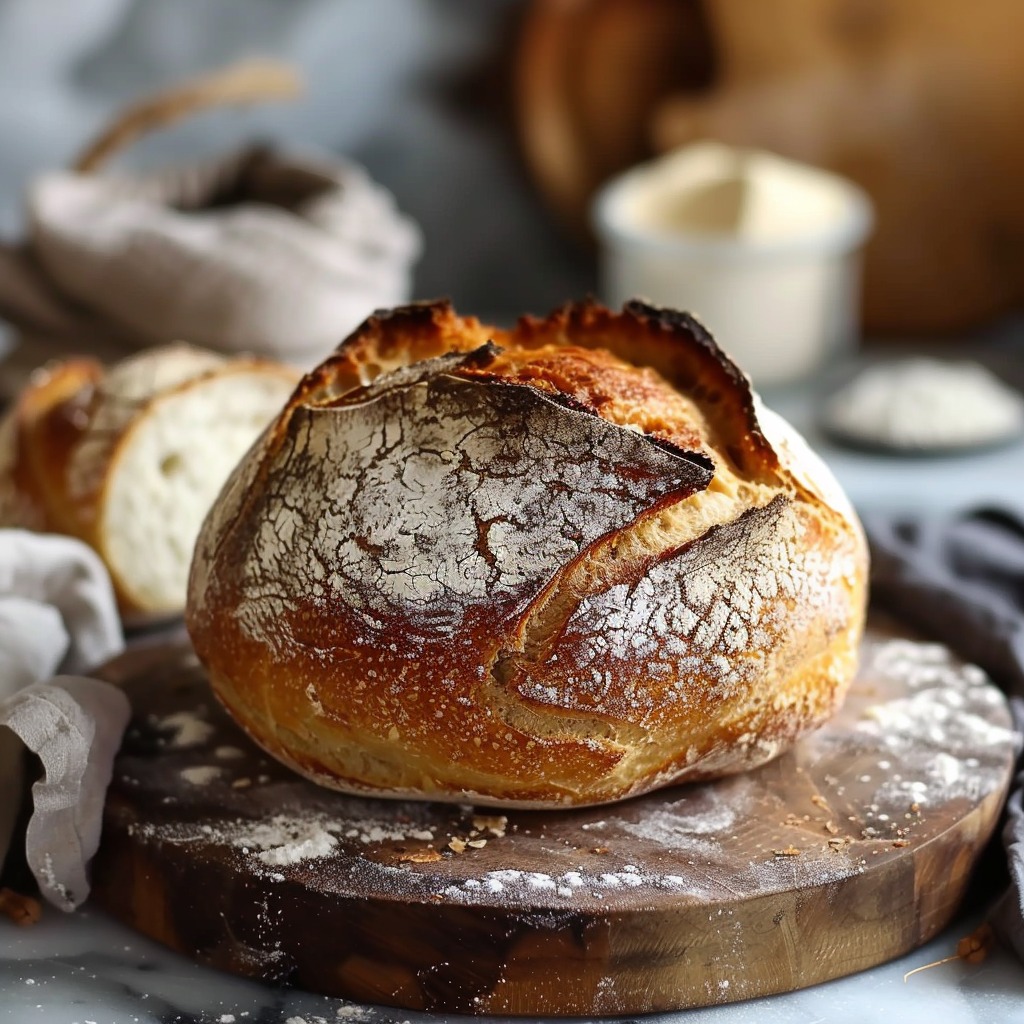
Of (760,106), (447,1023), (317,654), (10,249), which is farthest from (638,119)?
(447,1023)

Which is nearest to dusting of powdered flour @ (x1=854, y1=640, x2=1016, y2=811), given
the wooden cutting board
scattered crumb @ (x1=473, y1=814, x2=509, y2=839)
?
the wooden cutting board

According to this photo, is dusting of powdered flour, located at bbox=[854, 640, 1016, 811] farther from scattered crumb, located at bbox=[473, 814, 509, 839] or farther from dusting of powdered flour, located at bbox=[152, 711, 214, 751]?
dusting of powdered flour, located at bbox=[152, 711, 214, 751]

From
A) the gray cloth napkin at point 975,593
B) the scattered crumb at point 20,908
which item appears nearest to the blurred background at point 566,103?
the gray cloth napkin at point 975,593

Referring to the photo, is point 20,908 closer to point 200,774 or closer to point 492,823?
point 200,774

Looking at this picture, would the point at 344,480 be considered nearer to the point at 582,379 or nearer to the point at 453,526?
the point at 453,526

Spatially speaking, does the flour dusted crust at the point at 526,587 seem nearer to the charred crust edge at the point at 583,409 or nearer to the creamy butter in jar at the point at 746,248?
the charred crust edge at the point at 583,409
